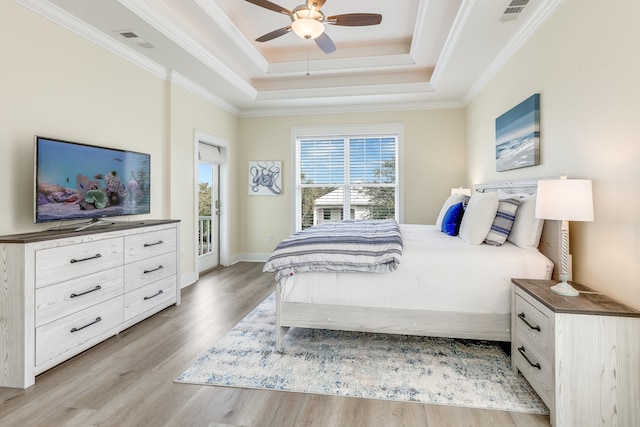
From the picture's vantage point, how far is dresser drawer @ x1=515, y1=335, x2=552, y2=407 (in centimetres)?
162

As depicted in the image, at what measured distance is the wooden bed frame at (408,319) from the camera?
2154 millimetres

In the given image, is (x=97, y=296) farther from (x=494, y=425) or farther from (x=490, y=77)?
(x=490, y=77)

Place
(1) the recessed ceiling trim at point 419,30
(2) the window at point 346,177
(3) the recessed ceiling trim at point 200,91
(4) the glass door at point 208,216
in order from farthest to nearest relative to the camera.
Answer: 1. (2) the window at point 346,177
2. (4) the glass door at point 208,216
3. (3) the recessed ceiling trim at point 200,91
4. (1) the recessed ceiling trim at point 419,30

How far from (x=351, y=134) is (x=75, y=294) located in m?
4.29

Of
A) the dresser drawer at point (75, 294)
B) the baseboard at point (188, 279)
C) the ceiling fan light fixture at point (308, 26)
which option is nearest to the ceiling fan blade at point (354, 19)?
the ceiling fan light fixture at point (308, 26)

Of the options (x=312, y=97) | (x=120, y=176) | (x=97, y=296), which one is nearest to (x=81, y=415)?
(x=97, y=296)

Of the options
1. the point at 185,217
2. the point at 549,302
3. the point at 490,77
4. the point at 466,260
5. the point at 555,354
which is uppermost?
the point at 490,77

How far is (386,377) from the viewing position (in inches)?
78.8

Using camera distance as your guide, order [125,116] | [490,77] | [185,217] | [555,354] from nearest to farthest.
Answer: [555,354], [125,116], [490,77], [185,217]

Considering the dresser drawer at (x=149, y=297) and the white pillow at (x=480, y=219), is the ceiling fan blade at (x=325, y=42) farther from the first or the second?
the dresser drawer at (x=149, y=297)

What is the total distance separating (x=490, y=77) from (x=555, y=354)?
335cm

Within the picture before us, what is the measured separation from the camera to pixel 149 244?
2979mm

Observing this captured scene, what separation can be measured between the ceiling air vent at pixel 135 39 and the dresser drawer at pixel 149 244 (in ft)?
6.09

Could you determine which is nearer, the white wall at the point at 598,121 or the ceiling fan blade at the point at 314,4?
the white wall at the point at 598,121
